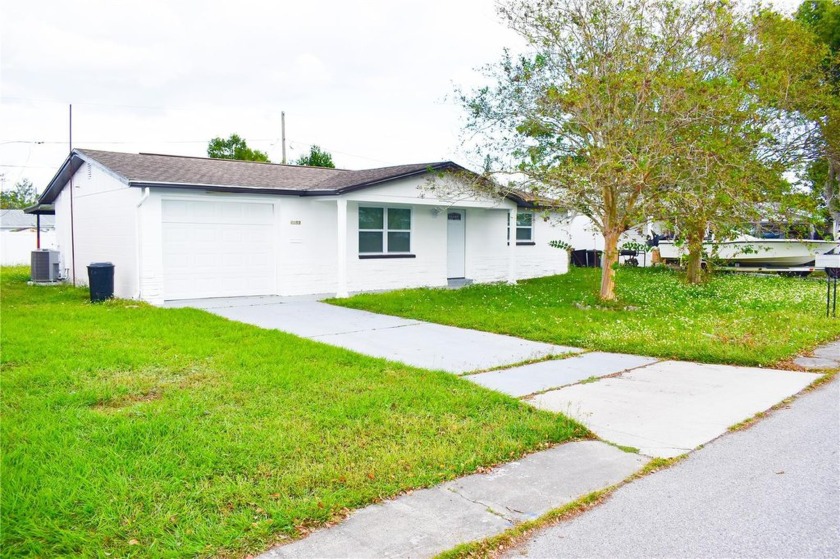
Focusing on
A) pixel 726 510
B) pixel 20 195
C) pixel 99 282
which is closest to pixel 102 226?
pixel 99 282

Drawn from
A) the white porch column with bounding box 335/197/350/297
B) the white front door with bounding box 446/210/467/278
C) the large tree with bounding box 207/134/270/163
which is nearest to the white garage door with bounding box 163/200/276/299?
the white porch column with bounding box 335/197/350/297

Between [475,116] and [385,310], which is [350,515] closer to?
[385,310]

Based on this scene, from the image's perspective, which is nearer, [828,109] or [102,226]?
[102,226]

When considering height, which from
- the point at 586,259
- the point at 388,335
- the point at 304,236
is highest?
the point at 304,236

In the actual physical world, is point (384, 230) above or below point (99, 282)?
above

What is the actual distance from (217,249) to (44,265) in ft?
24.2

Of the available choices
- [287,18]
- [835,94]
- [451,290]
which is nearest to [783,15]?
[835,94]

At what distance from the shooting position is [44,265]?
17828mm

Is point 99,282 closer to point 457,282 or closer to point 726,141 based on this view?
point 457,282

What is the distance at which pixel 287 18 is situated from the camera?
45.6 ft

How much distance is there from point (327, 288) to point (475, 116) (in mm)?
5714

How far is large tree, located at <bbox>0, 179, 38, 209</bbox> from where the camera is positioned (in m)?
59.6

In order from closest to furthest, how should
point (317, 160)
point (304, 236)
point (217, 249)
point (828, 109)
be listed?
point (217, 249), point (304, 236), point (828, 109), point (317, 160)

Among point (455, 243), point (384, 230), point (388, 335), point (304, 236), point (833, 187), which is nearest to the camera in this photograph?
point (388, 335)
